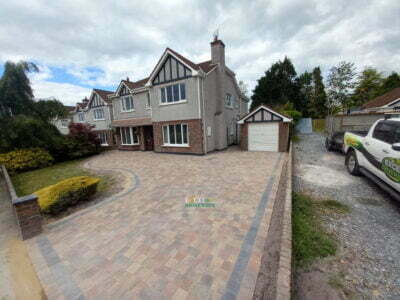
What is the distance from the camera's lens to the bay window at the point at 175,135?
13377mm

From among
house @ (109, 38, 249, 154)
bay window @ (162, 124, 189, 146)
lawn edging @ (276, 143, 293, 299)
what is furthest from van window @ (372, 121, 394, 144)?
bay window @ (162, 124, 189, 146)

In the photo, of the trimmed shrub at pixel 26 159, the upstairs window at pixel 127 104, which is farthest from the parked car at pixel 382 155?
the trimmed shrub at pixel 26 159

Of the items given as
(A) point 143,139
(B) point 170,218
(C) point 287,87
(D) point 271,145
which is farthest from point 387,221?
(C) point 287,87

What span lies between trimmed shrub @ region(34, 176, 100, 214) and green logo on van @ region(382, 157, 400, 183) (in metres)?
8.63

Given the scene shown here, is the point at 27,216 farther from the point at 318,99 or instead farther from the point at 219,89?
the point at 318,99

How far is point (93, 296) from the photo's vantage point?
2318mm

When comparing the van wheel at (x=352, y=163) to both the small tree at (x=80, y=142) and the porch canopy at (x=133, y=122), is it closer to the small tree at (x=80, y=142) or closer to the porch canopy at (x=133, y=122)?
the porch canopy at (x=133, y=122)

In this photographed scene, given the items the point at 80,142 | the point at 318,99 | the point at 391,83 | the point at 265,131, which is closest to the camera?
the point at 265,131

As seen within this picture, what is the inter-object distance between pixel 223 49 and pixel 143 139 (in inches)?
427

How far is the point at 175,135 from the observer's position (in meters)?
13.9

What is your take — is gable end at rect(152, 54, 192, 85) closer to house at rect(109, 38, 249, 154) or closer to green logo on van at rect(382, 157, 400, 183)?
house at rect(109, 38, 249, 154)

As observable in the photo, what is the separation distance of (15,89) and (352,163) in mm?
21647

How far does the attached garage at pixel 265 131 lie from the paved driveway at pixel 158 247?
8206 mm

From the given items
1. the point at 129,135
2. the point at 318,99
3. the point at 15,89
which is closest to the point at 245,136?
the point at 129,135
